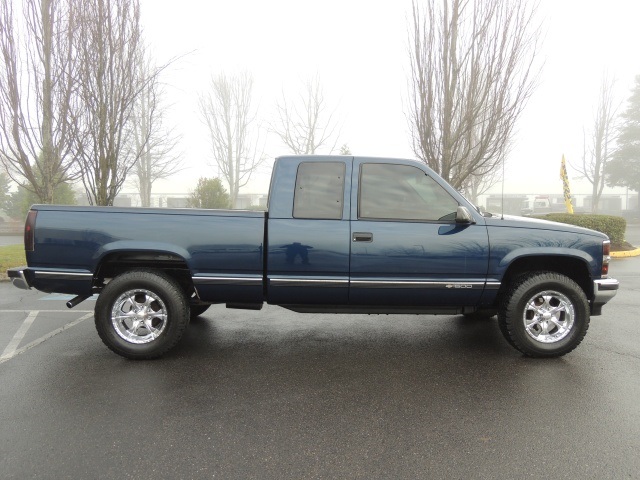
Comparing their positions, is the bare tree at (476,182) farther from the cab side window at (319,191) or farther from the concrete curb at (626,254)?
the cab side window at (319,191)

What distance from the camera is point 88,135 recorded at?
8898mm

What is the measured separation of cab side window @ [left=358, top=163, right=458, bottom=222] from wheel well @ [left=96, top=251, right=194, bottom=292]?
1.88 metres

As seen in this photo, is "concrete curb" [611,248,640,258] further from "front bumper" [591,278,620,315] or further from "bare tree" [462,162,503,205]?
"front bumper" [591,278,620,315]

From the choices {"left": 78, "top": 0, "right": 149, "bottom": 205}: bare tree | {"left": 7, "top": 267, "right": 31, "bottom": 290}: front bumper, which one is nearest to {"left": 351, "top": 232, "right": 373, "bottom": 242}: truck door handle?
{"left": 7, "top": 267, "right": 31, "bottom": 290}: front bumper

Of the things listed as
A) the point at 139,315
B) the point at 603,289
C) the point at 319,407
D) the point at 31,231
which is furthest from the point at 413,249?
the point at 31,231

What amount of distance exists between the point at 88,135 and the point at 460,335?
860 cm

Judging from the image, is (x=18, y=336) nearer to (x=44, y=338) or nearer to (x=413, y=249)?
(x=44, y=338)

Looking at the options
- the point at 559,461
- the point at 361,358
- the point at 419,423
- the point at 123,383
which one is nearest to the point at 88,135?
the point at 123,383

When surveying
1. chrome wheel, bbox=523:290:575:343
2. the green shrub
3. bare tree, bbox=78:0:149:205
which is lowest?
chrome wheel, bbox=523:290:575:343

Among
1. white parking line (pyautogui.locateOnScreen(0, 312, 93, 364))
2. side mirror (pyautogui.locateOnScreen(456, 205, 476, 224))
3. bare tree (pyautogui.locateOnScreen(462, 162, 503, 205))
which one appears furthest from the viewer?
bare tree (pyautogui.locateOnScreen(462, 162, 503, 205))

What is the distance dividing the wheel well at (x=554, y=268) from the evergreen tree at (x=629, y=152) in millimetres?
34480

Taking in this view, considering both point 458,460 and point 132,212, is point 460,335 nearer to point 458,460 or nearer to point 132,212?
point 458,460

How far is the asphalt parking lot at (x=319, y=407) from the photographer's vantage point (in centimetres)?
231

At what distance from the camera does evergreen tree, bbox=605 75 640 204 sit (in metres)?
31.4
